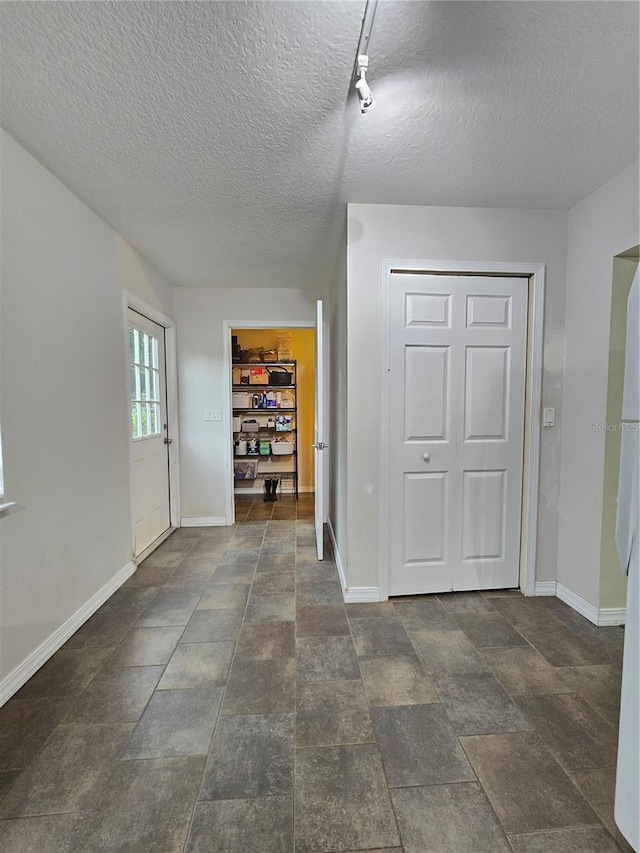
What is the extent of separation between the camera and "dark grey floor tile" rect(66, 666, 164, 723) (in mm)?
1391

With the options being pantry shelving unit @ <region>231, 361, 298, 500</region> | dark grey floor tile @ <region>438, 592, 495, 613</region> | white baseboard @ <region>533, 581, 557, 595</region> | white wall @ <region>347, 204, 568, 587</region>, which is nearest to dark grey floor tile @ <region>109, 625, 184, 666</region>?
white wall @ <region>347, 204, 568, 587</region>

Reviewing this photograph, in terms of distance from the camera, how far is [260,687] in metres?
1.52

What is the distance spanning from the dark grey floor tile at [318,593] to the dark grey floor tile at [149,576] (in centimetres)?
97

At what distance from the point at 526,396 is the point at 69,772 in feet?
8.98

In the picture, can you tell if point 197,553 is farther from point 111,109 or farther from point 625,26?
point 625,26

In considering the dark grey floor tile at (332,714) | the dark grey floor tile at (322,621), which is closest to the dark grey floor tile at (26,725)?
the dark grey floor tile at (332,714)

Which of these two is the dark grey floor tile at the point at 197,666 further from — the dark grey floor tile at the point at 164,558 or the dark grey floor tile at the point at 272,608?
the dark grey floor tile at the point at 164,558

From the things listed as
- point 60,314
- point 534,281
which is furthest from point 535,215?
point 60,314

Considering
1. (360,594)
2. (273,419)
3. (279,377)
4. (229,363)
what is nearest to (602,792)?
(360,594)

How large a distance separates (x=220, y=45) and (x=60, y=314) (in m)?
1.43

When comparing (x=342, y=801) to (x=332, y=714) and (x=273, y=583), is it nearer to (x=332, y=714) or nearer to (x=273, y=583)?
(x=332, y=714)

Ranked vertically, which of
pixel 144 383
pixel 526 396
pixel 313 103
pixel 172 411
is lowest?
pixel 172 411

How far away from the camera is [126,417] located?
8.43 ft

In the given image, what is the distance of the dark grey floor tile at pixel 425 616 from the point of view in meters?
1.95
